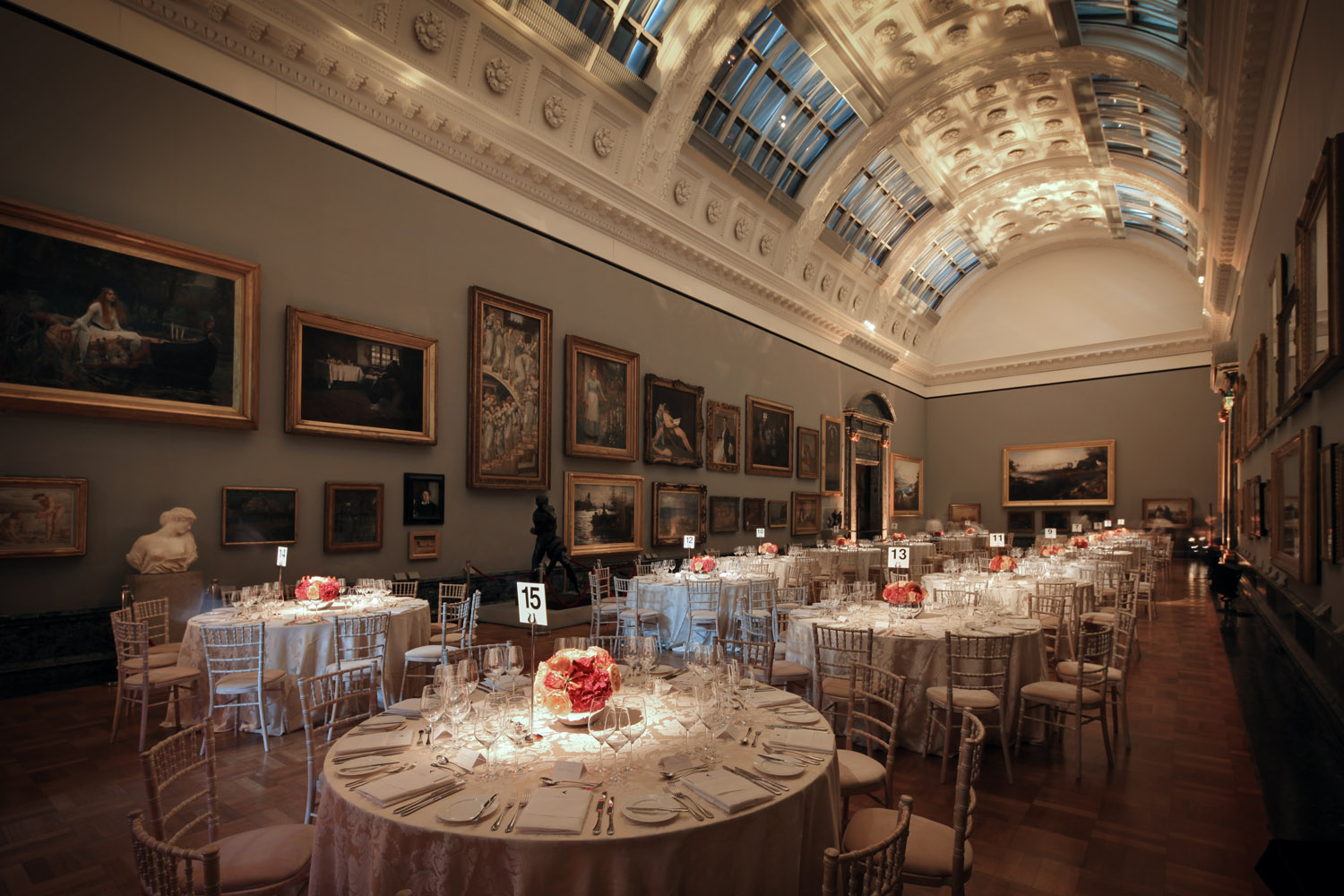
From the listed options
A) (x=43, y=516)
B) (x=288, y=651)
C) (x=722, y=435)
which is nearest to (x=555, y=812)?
(x=288, y=651)

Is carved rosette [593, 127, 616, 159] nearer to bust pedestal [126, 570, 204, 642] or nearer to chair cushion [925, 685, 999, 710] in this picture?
bust pedestal [126, 570, 204, 642]

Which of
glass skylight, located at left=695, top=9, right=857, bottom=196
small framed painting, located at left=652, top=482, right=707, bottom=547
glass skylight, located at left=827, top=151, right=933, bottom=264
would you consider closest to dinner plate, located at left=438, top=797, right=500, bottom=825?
small framed painting, located at left=652, top=482, right=707, bottom=547

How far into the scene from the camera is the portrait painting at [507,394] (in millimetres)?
10578

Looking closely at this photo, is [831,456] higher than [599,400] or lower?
lower

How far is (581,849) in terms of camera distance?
2135mm

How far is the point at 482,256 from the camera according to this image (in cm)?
1094

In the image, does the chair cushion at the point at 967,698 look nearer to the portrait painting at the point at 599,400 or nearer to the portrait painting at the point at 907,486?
the portrait painting at the point at 599,400

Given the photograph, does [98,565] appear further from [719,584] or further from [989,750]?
[989,750]

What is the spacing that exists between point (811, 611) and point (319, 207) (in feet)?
25.9

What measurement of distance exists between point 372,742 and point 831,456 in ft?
62.1

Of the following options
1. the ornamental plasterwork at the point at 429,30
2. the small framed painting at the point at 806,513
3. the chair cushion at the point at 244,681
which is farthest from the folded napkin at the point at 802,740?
the small framed painting at the point at 806,513

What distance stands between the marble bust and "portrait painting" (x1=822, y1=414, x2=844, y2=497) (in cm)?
1589

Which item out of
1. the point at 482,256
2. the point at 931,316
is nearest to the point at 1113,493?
the point at 931,316

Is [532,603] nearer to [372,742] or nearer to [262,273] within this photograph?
[372,742]
